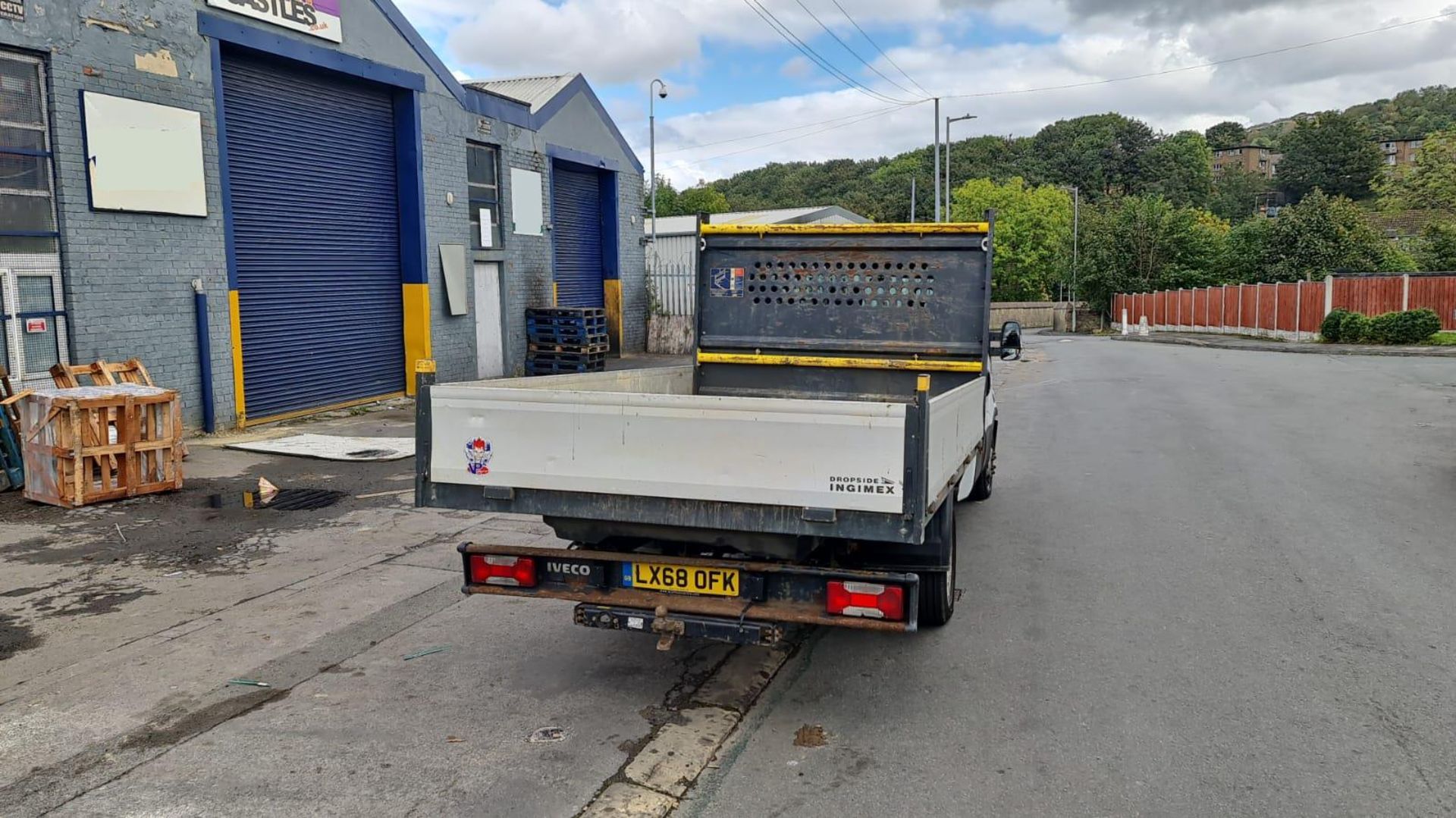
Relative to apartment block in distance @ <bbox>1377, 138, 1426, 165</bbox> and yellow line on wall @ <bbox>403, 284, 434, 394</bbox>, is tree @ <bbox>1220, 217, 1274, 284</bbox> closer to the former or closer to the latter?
yellow line on wall @ <bbox>403, 284, 434, 394</bbox>

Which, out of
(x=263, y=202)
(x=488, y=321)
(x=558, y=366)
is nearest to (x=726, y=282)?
(x=263, y=202)

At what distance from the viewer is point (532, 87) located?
2314 centimetres

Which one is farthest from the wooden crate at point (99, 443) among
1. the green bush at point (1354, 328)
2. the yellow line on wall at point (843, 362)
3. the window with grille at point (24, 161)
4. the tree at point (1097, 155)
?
the tree at point (1097, 155)

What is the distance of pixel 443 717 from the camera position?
181 inches

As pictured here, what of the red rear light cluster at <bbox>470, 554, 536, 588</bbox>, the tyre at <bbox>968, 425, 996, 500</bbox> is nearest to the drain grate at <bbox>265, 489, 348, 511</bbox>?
the red rear light cluster at <bbox>470, 554, 536, 588</bbox>

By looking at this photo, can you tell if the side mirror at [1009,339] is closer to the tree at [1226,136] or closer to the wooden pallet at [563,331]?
the wooden pallet at [563,331]

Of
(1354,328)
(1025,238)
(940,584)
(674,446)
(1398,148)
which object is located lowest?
A: (940,584)

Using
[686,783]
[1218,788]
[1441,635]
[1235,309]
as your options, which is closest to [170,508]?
[686,783]

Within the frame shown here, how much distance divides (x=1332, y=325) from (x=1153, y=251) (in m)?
27.0

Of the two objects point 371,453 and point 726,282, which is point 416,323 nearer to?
point 371,453

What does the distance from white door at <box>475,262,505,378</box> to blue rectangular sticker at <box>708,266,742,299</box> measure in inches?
500

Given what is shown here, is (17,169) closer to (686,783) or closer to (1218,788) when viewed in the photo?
(686,783)

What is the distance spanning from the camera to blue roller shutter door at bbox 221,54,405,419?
14016 millimetres

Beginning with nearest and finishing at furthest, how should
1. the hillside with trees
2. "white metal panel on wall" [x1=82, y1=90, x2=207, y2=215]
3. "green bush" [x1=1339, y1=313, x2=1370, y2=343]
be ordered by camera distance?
"white metal panel on wall" [x1=82, y1=90, x2=207, y2=215]
"green bush" [x1=1339, y1=313, x2=1370, y2=343]
the hillside with trees
